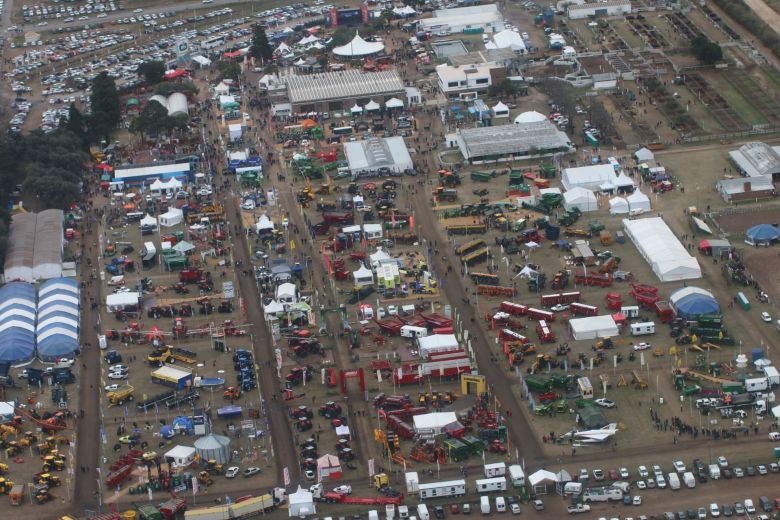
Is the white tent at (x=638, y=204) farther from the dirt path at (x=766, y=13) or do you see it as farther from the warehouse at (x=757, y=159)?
the dirt path at (x=766, y=13)

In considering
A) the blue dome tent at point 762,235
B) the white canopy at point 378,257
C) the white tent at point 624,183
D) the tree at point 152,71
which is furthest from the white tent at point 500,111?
the tree at point 152,71

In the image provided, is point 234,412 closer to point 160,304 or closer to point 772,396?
point 160,304

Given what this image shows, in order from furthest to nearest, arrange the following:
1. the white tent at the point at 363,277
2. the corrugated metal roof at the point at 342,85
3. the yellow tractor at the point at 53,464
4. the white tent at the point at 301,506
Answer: the corrugated metal roof at the point at 342,85 < the white tent at the point at 363,277 < the yellow tractor at the point at 53,464 < the white tent at the point at 301,506

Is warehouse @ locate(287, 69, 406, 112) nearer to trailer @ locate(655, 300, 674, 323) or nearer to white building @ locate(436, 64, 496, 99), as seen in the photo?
white building @ locate(436, 64, 496, 99)

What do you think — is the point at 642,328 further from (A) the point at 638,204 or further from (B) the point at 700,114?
(B) the point at 700,114

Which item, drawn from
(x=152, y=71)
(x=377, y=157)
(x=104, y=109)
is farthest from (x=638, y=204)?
(x=152, y=71)

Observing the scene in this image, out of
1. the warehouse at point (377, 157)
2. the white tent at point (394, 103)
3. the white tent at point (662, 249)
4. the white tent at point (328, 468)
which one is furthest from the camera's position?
the white tent at point (394, 103)

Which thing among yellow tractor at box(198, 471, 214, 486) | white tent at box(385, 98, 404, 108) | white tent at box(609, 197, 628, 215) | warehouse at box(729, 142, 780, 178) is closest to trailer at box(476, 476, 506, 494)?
yellow tractor at box(198, 471, 214, 486)
